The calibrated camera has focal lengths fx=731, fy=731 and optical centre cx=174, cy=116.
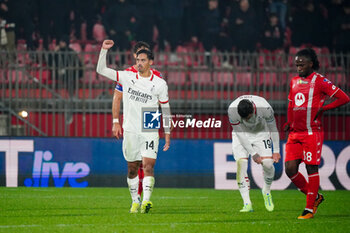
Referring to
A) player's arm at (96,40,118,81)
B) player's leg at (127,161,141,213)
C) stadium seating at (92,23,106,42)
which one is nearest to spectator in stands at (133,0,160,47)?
stadium seating at (92,23,106,42)

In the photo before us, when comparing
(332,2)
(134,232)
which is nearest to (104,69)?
(134,232)

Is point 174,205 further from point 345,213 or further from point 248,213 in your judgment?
point 345,213

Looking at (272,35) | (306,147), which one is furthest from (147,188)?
(272,35)

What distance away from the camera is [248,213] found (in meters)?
9.30

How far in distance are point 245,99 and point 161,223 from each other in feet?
6.72

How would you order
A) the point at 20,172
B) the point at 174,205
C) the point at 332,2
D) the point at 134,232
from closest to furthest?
the point at 134,232, the point at 174,205, the point at 20,172, the point at 332,2

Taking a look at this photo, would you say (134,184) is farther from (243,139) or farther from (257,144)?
(257,144)

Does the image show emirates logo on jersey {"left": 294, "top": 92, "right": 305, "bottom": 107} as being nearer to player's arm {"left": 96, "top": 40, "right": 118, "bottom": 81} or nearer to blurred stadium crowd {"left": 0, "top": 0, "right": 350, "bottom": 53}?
player's arm {"left": 96, "top": 40, "right": 118, "bottom": 81}

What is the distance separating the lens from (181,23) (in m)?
19.3

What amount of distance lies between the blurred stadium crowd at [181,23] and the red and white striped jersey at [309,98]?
9173 mm

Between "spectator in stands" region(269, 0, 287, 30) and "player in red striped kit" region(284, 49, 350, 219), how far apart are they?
10.6m

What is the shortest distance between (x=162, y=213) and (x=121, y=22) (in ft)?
32.9

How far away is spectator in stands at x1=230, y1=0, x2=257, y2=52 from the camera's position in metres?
18.4

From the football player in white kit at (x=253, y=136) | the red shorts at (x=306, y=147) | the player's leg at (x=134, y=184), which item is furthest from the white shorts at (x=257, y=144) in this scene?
the player's leg at (x=134, y=184)
